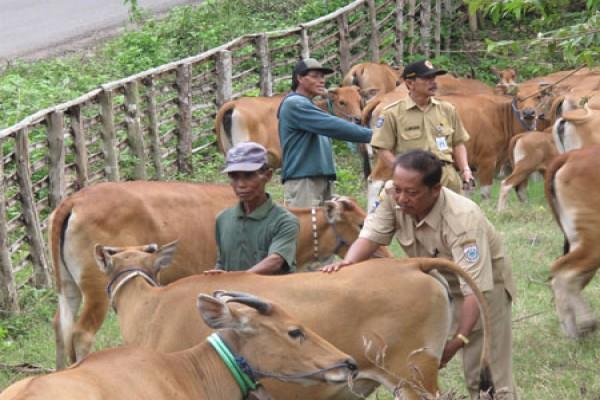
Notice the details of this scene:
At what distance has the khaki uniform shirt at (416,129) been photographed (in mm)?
9617

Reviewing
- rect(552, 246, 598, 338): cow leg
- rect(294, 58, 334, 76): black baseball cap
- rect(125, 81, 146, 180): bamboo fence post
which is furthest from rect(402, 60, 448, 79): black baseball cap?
rect(125, 81, 146, 180): bamboo fence post

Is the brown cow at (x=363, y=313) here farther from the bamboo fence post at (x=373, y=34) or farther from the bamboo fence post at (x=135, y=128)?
the bamboo fence post at (x=373, y=34)

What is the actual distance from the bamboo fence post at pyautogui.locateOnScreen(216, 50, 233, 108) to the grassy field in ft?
15.7

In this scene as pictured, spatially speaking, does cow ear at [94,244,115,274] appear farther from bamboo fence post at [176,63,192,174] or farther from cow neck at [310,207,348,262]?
bamboo fence post at [176,63,192,174]

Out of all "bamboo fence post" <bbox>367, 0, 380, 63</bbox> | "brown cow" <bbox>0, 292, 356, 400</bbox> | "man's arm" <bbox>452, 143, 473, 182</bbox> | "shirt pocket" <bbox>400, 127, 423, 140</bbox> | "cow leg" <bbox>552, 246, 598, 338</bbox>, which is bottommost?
"bamboo fence post" <bbox>367, 0, 380, 63</bbox>

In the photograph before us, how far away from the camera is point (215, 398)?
6070mm

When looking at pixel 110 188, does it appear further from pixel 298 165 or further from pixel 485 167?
pixel 485 167

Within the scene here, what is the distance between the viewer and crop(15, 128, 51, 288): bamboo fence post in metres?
10.7

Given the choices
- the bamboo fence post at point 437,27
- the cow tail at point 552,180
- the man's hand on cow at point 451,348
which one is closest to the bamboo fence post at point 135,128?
the cow tail at point 552,180

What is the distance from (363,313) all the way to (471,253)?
0.69 m

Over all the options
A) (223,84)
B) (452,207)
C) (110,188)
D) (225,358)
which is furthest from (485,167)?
(225,358)

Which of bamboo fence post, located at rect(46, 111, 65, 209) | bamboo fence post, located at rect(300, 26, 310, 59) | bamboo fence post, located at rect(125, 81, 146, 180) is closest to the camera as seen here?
bamboo fence post, located at rect(46, 111, 65, 209)

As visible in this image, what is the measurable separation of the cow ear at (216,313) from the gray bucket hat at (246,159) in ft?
4.51

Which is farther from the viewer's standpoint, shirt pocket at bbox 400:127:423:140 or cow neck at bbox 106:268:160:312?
shirt pocket at bbox 400:127:423:140
